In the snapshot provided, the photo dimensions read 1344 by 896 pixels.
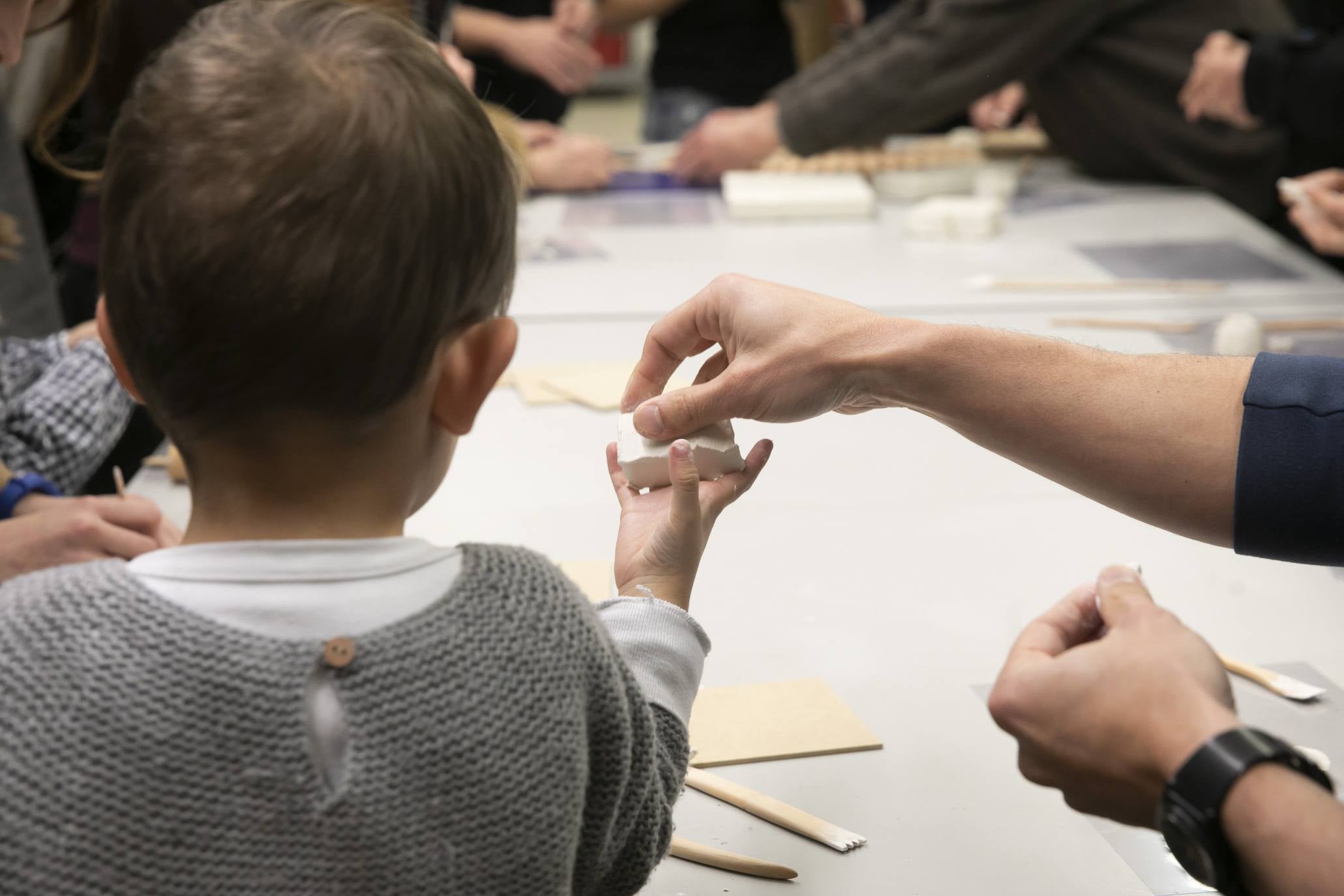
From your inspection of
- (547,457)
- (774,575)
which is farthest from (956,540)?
(547,457)

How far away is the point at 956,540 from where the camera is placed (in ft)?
4.06

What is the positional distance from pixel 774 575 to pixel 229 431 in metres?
0.66

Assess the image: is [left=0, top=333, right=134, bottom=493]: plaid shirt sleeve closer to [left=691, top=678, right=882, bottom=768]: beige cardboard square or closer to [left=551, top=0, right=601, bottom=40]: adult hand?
[left=691, top=678, right=882, bottom=768]: beige cardboard square

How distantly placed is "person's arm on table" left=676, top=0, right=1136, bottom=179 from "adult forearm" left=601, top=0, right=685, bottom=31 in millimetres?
707

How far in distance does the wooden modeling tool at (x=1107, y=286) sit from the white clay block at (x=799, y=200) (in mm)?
444

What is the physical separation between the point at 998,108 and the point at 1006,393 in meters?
2.41

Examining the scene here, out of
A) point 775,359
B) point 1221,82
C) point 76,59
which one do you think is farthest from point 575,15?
point 775,359

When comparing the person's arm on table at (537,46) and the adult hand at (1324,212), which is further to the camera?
the person's arm on table at (537,46)

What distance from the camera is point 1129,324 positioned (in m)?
1.75

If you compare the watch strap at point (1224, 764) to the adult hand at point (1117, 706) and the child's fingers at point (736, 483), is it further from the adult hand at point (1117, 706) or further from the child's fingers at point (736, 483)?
the child's fingers at point (736, 483)

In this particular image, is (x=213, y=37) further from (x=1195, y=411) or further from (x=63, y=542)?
(x=1195, y=411)

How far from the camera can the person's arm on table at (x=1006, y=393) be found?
95 cm

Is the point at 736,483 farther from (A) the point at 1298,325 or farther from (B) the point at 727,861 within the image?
(A) the point at 1298,325

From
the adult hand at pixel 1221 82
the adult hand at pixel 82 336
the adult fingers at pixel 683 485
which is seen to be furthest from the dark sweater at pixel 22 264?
the adult hand at pixel 1221 82
